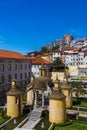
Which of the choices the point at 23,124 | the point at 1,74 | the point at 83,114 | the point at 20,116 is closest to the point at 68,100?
the point at 83,114

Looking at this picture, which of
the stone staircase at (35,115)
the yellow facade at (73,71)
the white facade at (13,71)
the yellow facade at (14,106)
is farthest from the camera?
the yellow facade at (73,71)

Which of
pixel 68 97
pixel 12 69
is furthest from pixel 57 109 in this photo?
pixel 12 69

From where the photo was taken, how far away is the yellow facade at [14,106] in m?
36.7

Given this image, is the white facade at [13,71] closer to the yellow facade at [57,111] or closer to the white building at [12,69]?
the white building at [12,69]

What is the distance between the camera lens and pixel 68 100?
43.2 meters

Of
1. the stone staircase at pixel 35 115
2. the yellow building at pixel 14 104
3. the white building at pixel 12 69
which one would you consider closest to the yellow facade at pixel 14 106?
the yellow building at pixel 14 104

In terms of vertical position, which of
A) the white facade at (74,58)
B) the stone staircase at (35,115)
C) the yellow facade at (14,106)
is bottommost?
the stone staircase at (35,115)

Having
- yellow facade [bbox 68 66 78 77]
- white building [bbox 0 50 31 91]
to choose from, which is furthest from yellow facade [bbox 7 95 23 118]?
yellow facade [bbox 68 66 78 77]

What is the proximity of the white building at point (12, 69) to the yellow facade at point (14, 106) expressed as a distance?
21445 mm

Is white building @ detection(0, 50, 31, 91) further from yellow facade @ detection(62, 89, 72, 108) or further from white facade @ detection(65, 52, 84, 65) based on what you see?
white facade @ detection(65, 52, 84, 65)

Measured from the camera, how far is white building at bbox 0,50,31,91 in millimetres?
59312

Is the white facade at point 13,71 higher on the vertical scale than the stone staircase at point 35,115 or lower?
higher

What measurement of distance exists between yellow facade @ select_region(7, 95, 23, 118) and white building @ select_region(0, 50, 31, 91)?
70.4 ft

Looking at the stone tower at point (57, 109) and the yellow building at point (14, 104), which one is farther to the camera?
the yellow building at point (14, 104)
